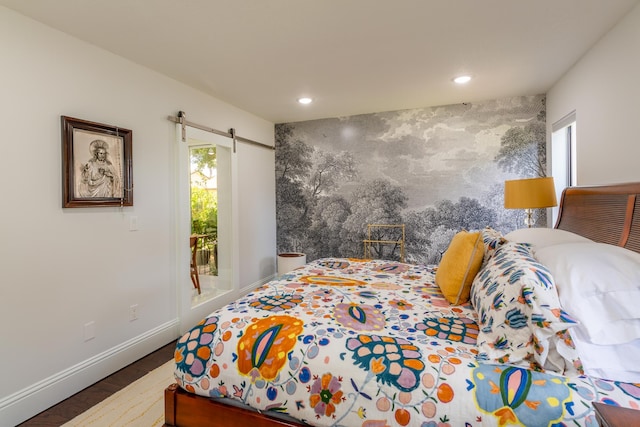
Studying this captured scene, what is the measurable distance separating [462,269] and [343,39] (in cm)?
182

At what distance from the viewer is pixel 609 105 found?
2.20 metres

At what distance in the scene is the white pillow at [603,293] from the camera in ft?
3.78

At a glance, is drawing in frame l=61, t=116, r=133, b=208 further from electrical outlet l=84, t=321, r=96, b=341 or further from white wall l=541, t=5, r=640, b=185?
white wall l=541, t=5, r=640, b=185

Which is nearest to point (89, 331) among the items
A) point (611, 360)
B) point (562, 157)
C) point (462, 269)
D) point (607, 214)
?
point (462, 269)

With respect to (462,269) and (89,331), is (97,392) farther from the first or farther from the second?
(462,269)

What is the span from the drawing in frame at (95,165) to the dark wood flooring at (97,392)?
1.34 meters

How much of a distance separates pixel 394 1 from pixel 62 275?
9.31 ft

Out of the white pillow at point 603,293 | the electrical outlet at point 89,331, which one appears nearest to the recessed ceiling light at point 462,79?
the white pillow at point 603,293

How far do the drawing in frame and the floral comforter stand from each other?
1.45 m

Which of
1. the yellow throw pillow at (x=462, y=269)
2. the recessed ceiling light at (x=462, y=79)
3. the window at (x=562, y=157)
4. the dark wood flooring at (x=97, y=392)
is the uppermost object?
the recessed ceiling light at (x=462, y=79)

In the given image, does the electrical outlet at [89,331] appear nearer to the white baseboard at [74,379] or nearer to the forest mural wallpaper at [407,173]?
the white baseboard at [74,379]

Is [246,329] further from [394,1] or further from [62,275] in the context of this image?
[394,1]

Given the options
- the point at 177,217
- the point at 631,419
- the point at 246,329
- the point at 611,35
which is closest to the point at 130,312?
the point at 177,217

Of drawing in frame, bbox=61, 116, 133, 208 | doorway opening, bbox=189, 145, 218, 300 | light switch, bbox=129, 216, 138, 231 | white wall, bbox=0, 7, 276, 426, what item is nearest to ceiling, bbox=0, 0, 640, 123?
white wall, bbox=0, 7, 276, 426
